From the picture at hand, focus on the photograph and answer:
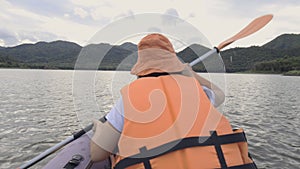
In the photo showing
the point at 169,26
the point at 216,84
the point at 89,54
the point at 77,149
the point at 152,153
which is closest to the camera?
the point at 152,153

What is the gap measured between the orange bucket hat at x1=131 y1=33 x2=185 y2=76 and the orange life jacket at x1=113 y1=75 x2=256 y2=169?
196 mm

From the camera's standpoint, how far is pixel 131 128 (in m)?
1.81

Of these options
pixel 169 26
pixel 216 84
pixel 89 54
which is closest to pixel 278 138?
pixel 216 84

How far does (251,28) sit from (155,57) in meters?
2.63

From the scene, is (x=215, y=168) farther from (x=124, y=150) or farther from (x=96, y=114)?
(x=96, y=114)

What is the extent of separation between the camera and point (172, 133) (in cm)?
179

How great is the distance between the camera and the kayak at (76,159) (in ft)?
11.1

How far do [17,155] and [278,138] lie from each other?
333 inches

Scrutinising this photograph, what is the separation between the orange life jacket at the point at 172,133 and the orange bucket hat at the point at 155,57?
196 mm

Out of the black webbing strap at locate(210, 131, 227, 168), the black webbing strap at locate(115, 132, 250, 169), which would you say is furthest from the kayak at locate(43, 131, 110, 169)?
the black webbing strap at locate(210, 131, 227, 168)

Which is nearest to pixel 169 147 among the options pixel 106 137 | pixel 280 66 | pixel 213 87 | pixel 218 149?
pixel 218 149

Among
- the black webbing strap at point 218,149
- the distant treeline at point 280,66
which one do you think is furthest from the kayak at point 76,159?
the distant treeline at point 280,66

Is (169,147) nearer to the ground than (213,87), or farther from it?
nearer to the ground

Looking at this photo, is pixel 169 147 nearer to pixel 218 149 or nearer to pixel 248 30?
pixel 218 149
